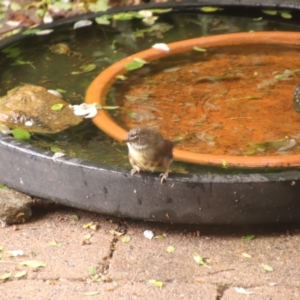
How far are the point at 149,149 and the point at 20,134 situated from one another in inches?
43.9

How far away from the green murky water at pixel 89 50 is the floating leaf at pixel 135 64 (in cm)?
26

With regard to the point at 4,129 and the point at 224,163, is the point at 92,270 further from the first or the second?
the point at 4,129

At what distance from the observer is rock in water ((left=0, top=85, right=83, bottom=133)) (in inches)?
202

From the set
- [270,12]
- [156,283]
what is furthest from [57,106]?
[270,12]

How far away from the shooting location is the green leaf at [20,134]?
4.84 metres

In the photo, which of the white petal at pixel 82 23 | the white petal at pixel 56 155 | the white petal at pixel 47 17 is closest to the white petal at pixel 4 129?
the white petal at pixel 56 155

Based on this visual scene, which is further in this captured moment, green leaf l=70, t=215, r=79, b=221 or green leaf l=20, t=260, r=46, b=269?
green leaf l=70, t=215, r=79, b=221

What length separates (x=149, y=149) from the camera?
4094 millimetres

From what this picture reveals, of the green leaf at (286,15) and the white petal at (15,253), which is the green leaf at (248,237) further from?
the green leaf at (286,15)

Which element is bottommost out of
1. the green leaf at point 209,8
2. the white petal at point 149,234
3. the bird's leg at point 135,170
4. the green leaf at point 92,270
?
the green leaf at point 209,8

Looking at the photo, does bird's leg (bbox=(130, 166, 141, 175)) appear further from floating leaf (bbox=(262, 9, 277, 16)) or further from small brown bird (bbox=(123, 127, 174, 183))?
floating leaf (bbox=(262, 9, 277, 16))

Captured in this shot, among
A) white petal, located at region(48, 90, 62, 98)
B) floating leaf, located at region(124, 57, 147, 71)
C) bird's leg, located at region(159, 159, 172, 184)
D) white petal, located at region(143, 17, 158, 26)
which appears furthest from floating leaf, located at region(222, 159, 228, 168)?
white petal, located at region(143, 17, 158, 26)

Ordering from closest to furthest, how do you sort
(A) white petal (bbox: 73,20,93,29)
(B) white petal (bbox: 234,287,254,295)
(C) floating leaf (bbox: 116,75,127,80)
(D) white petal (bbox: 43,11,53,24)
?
(B) white petal (bbox: 234,287,254,295), (C) floating leaf (bbox: 116,75,127,80), (A) white petal (bbox: 73,20,93,29), (D) white petal (bbox: 43,11,53,24)

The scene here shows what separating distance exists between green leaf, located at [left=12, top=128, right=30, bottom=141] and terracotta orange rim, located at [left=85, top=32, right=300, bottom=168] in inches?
18.2
